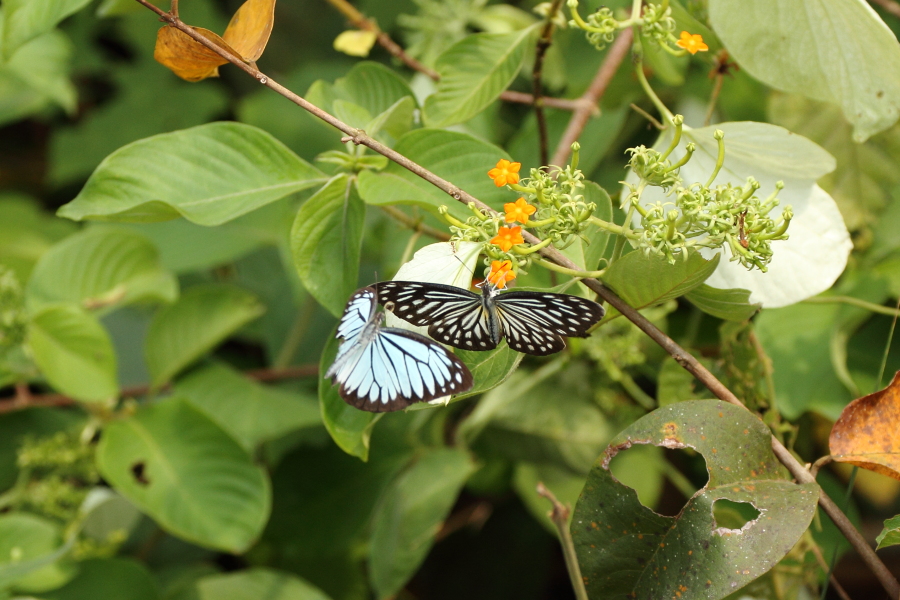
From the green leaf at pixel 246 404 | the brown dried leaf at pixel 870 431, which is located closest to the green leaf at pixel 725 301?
the brown dried leaf at pixel 870 431

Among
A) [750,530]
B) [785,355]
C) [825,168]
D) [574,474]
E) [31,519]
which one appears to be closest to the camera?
[750,530]

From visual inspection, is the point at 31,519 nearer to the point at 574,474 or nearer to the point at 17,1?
the point at 17,1

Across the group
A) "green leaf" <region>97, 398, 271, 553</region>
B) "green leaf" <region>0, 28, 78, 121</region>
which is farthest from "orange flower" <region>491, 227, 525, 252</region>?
"green leaf" <region>0, 28, 78, 121</region>

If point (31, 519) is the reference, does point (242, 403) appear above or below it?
above

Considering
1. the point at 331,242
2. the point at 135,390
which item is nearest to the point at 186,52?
the point at 331,242

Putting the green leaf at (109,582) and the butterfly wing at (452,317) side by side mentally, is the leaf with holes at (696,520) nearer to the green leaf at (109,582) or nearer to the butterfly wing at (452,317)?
the butterfly wing at (452,317)

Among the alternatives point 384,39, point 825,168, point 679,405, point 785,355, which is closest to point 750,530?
point 679,405
